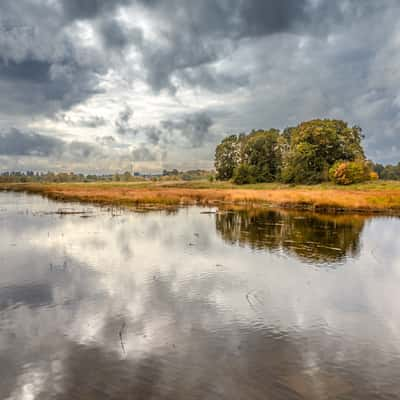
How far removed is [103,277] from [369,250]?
1501cm

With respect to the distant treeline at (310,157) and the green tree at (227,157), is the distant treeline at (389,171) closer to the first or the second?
the distant treeline at (310,157)

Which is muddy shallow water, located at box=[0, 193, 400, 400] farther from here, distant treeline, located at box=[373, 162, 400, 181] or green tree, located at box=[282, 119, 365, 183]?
distant treeline, located at box=[373, 162, 400, 181]

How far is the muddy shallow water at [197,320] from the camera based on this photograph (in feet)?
22.5

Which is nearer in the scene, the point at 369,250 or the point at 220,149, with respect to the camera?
the point at 369,250

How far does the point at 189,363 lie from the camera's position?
7.55 meters

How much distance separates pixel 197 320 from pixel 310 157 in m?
71.3

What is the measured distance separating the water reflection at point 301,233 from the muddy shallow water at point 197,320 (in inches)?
12.3

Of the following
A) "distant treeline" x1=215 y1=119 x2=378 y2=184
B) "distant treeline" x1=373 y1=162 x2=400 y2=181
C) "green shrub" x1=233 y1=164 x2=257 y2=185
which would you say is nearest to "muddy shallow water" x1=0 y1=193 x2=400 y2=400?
"distant treeline" x1=215 y1=119 x2=378 y2=184

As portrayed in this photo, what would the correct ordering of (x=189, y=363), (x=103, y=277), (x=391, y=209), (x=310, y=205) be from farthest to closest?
(x=310, y=205) < (x=391, y=209) < (x=103, y=277) < (x=189, y=363)

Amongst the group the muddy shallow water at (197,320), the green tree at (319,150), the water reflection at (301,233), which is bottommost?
the muddy shallow water at (197,320)

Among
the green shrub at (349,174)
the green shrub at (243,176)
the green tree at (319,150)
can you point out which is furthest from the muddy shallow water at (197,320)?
the green shrub at (243,176)

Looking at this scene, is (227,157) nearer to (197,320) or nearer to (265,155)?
(265,155)

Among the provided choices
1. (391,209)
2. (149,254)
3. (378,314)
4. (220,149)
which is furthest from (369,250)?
(220,149)

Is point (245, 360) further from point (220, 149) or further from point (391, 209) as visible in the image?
point (220, 149)
